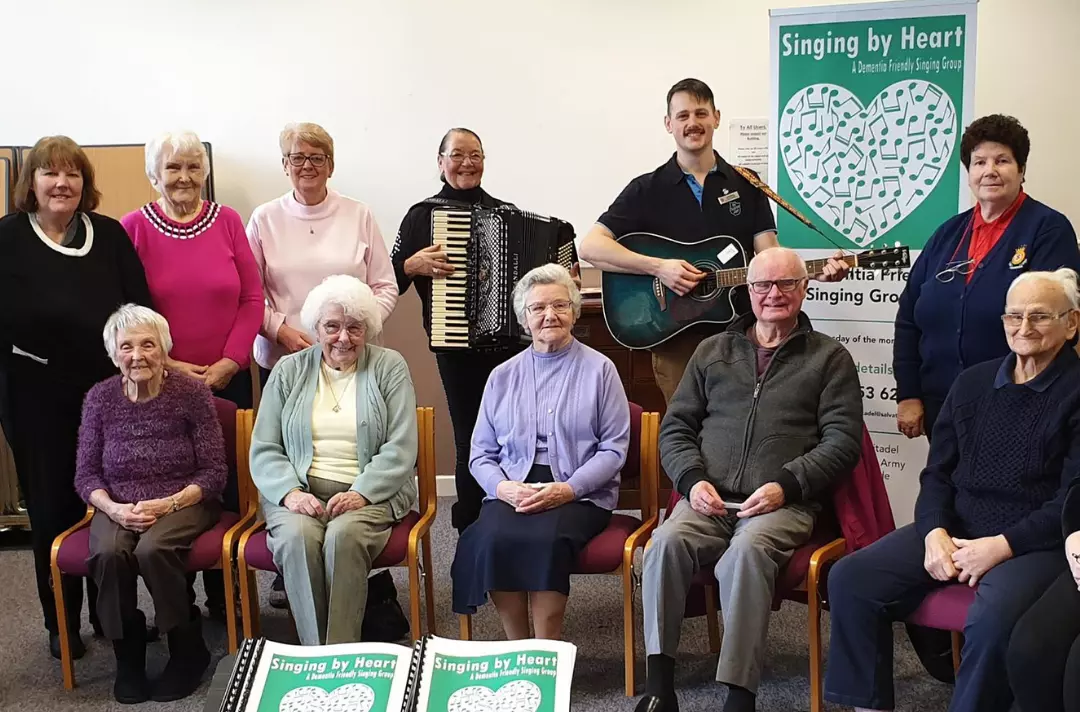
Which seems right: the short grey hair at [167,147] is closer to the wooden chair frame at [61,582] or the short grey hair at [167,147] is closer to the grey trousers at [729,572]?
the wooden chair frame at [61,582]

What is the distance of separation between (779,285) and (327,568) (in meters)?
1.43

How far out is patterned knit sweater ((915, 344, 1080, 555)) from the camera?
2.32 metres

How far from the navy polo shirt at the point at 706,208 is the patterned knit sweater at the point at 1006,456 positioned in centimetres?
94

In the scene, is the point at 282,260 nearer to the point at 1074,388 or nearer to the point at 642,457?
the point at 642,457

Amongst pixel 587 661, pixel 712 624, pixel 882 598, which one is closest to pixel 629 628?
pixel 587 661

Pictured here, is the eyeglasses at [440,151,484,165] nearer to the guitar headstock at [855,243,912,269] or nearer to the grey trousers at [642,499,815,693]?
the guitar headstock at [855,243,912,269]

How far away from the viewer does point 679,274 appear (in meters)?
3.29

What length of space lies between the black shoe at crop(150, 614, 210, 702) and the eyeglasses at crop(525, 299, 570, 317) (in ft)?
4.28

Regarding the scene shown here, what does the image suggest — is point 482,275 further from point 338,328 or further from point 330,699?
point 330,699

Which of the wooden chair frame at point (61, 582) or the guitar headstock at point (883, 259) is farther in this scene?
the guitar headstock at point (883, 259)

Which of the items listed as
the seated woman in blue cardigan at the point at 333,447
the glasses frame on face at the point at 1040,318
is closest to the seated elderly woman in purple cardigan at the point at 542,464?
the seated woman in blue cardigan at the point at 333,447

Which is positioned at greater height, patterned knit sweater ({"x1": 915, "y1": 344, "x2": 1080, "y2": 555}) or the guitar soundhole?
the guitar soundhole

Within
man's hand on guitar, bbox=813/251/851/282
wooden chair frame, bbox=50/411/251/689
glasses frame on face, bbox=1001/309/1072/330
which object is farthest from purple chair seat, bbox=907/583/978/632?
wooden chair frame, bbox=50/411/251/689

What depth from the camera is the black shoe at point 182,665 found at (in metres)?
2.84
